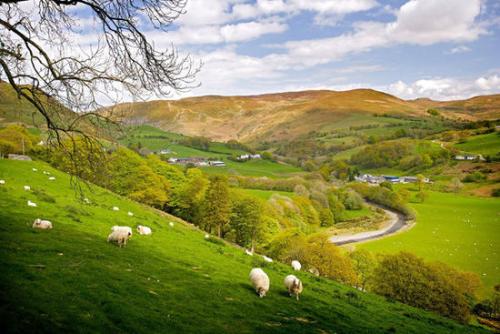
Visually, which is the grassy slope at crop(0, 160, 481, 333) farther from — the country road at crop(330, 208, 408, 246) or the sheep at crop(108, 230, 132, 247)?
the country road at crop(330, 208, 408, 246)

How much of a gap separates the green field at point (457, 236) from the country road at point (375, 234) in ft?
13.6

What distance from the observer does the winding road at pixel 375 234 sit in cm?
9984

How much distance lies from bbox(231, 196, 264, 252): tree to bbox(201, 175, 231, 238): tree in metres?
2.17

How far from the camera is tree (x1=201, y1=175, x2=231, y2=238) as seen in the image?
204 feet

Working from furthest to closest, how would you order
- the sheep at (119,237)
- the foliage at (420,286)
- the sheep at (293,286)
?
the foliage at (420,286) → the sheep at (119,237) → the sheep at (293,286)

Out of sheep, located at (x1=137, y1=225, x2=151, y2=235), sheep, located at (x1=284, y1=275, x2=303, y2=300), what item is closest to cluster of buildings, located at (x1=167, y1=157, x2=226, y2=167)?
sheep, located at (x1=137, y1=225, x2=151, y2=235)

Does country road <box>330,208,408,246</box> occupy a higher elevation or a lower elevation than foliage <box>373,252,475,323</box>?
lower

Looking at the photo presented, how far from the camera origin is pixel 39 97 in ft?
32.4

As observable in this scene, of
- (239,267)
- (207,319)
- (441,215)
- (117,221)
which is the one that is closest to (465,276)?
(239,267)

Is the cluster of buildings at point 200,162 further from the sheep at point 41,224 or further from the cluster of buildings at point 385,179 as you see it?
the sheep at point 41,224

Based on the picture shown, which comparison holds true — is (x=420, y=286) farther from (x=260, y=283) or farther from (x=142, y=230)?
(x=260, y=283)

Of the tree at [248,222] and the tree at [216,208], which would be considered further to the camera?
the tree at [248,222]

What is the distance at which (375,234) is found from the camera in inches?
4200

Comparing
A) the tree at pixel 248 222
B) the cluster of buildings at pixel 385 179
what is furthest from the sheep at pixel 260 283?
the cluster of buildings at pixel 385 179
